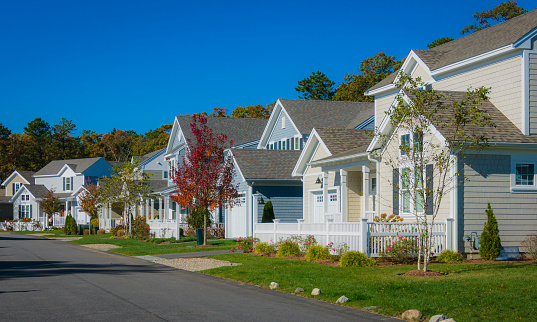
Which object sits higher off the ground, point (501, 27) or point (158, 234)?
point (501, 27)

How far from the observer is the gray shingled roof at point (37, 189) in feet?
245

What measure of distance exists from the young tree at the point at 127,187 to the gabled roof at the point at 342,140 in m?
19.0

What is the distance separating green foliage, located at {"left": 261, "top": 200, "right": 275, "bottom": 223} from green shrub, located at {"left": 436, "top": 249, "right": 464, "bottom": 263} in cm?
1518

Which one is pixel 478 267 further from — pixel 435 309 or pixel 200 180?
pixel 200 180

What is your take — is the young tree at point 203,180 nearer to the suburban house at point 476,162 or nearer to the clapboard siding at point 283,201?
the suburban house at point 476,162

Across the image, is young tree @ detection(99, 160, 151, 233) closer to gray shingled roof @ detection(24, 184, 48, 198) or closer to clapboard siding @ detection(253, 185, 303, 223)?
clapboard siding @ detection(253, 185, 303, 223)

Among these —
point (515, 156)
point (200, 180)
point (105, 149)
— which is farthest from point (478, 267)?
point (105, 149)

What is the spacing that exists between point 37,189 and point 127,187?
38.3 metres

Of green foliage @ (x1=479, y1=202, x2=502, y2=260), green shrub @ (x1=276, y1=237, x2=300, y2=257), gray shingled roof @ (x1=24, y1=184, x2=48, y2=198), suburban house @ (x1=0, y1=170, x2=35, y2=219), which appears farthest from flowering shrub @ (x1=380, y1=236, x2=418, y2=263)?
suburban house @ (x1=0, y1=170, x2=35, y2=219)

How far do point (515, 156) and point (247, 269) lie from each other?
9.66 meters

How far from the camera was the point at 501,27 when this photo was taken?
80.3ft

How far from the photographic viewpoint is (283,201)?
34.7m

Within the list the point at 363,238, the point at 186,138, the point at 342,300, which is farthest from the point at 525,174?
the point at 186,138

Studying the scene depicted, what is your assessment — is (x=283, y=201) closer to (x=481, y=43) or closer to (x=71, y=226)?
(x=481, y=43)
